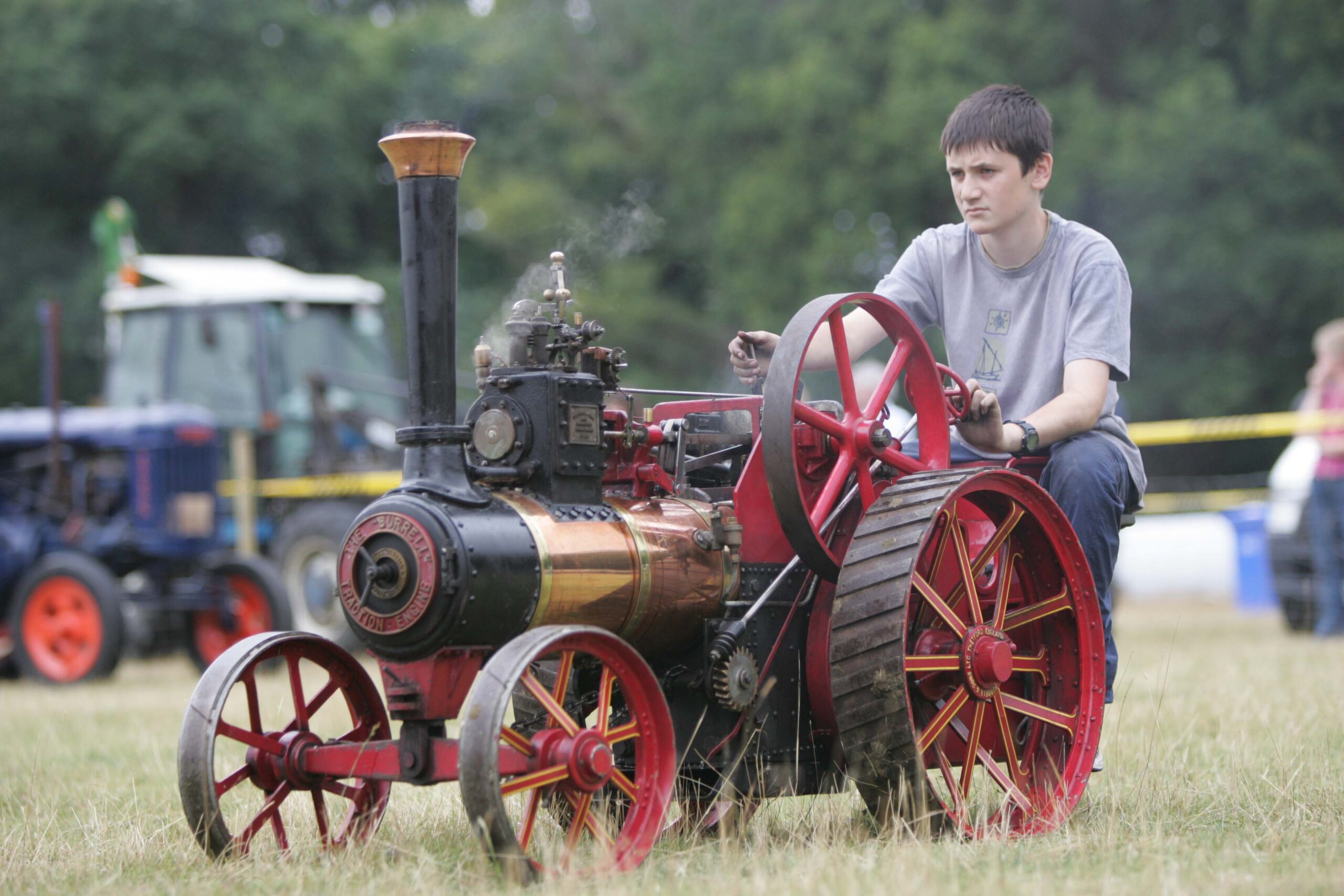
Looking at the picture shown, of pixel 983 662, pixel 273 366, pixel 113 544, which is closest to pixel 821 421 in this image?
pixel 983 662

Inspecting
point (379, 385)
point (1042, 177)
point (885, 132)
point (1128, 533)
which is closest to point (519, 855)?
point (1042, 177)

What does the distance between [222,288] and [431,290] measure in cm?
1034

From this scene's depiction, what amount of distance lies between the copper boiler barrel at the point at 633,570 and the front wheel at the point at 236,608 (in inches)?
239

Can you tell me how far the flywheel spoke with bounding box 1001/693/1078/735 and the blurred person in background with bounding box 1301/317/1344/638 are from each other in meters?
6.16

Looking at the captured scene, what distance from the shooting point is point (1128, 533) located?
15.2 metres

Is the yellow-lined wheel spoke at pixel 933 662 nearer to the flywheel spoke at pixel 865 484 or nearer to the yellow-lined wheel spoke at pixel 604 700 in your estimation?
the flywheel spoke at pixel 865 484

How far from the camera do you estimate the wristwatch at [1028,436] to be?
3770 mm

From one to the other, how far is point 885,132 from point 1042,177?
1672 centimetres

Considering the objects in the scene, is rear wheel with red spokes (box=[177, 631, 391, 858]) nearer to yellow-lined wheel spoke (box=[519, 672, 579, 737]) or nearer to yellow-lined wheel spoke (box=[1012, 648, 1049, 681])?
yellow-lined wheel spoke (box=[519, 672, 579, 737])

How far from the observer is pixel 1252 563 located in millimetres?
13188

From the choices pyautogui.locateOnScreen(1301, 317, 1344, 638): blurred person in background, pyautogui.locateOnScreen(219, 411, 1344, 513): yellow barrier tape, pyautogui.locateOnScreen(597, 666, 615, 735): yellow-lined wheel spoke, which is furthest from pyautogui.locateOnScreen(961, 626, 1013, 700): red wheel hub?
pyautogui.locateOnScreen(219, 411, 1344, 513): yellow barrier tape

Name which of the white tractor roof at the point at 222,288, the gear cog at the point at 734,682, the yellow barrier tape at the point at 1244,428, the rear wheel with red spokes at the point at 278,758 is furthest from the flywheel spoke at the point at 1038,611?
the white tractor roof at the point at 222,288

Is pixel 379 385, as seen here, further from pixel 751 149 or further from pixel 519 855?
pixel 751 149

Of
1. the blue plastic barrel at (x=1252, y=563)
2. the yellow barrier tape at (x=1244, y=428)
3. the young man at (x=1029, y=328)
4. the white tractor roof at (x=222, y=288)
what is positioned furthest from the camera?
the blue plastic barrel at (x=1252, y=563)
